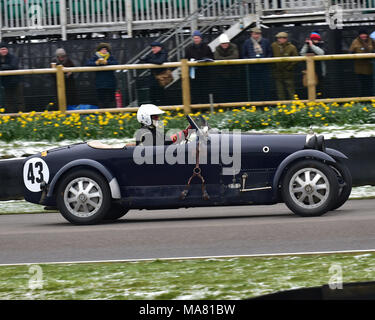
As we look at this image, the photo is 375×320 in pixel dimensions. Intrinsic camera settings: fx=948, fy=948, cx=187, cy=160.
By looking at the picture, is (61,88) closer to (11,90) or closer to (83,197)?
(11,90)

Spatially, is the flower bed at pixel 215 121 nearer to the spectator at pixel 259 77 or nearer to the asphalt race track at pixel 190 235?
the spectator at pixel 259 77

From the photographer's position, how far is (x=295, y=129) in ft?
54.2

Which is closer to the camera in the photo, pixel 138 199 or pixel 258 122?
pixel 138 199

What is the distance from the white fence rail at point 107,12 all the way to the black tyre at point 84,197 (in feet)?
42.1

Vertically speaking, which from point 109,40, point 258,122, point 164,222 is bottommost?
point 164,222

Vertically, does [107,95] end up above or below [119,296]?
above

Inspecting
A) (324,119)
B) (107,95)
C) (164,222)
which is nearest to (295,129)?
(324,119)

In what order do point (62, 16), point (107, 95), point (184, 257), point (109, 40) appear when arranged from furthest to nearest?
point (62, 16), point (109, 40), point (107, 95), point (184, 257)

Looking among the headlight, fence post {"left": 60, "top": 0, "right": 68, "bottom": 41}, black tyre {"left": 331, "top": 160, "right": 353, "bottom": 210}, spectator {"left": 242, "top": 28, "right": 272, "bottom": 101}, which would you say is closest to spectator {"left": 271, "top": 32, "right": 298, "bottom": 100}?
spectator {"left": 242, "top": 28, "right": 272, "bottom": 101}

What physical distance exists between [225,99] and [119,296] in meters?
11.0

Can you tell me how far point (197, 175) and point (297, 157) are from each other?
47.8 inches

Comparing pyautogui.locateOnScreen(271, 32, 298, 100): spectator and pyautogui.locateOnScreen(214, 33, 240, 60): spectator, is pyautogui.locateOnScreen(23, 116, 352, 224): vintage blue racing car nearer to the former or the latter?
pyautogui.locateOnScreen(271, 32, 298, 100): spectator

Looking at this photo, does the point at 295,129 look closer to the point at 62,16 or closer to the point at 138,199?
the point at 138,199

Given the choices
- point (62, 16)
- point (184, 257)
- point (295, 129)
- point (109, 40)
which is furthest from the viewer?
point (62, 16)
